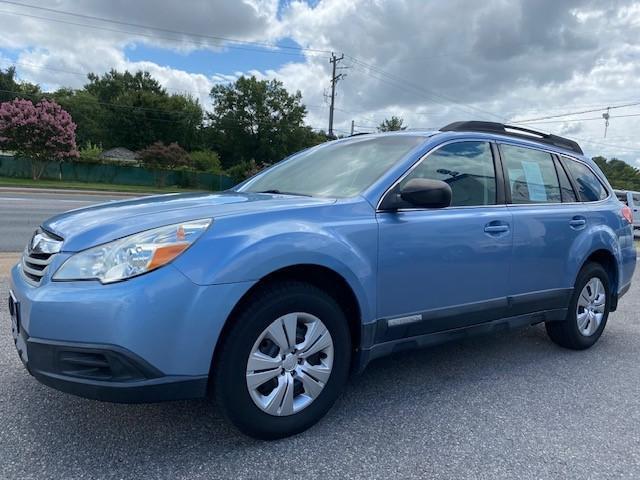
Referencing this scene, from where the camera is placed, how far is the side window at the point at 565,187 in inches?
169

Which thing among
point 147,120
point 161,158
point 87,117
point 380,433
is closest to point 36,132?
point 161,158

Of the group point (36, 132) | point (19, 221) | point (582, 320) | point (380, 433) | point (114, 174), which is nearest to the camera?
point (380, 433)

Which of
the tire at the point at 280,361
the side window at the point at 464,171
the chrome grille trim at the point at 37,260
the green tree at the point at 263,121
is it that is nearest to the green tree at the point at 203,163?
the green tree at the point at 263,121

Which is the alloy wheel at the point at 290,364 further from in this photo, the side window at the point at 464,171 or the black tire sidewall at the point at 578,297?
the black tire sidewall at the point at 578,297

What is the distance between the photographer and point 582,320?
14.4 feet

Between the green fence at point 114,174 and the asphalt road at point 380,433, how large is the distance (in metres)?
38.0

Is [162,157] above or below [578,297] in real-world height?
above

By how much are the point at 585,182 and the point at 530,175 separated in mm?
909

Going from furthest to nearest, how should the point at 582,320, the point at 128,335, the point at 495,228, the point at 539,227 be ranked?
the point at 582,320 < the point at 539,227 < the point at 495,228 < the point at 128,335

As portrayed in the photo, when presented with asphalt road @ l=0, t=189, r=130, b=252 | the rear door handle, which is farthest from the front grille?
asphalt road @ l=0, t=189, r=130, b=252

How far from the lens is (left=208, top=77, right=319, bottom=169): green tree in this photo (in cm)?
6212

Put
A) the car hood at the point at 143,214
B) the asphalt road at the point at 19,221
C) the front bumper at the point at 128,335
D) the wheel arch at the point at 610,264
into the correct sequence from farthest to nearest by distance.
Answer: the asphalt road at the point at 19,221, the wheel arch at the point at 610,264, the car hood at the point at 143,214, the front bumper at the point at 128,335

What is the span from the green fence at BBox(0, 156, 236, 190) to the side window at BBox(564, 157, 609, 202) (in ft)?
127

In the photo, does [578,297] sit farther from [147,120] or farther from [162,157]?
[147,120]
